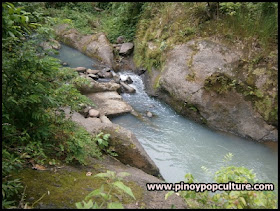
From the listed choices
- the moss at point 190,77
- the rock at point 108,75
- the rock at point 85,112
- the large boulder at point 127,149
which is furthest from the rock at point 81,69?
the large boulder at point 127,149

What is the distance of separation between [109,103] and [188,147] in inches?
98.9

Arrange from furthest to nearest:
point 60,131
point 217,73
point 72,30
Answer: point 72,30 < point 217,73 < point 60,131

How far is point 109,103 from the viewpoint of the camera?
682 centimetres

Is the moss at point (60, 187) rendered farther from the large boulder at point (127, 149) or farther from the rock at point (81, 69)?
the rock at point (81, 69)

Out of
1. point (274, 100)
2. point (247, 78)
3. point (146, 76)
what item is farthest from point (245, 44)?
point (146, 76)

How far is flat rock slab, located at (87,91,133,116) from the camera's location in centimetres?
648

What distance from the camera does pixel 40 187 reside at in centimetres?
238

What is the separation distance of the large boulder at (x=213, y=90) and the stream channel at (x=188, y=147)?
0.28 m

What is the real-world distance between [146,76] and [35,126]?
631cm

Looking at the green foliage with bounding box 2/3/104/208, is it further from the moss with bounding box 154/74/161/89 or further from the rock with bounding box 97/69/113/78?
the rock with bounding box 97/69/113/78

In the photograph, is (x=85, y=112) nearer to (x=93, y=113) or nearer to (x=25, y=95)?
(x=93, y=113)

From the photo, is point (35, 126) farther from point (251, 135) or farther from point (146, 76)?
point (146, 76)

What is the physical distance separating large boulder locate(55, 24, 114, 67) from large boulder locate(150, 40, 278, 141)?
3.53 metres

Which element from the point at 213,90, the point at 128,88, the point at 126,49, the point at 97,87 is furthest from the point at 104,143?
the point at 126,49
